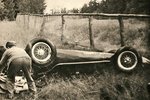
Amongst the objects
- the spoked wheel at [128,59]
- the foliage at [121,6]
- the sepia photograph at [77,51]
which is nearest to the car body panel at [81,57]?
the sepia photograph at [77,51]

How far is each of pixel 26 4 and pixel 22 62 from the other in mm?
699

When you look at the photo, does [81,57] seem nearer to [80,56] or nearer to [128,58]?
[80,56]

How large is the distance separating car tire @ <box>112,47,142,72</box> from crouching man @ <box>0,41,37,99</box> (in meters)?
0.91

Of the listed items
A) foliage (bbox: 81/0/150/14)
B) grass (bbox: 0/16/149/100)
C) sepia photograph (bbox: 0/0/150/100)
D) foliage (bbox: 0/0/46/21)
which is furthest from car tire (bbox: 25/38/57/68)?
foliage (bbox: 81/0/150/14)

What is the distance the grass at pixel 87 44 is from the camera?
468 centimetres

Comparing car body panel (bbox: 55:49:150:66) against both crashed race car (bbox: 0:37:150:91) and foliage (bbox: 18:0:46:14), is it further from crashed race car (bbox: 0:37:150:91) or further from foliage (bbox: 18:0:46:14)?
foliage (bbox: 18:0:46:14)

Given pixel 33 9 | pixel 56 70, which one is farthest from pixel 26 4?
pixel 56 70

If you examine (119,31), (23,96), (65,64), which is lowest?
(23,96)

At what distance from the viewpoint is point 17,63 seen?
4730mm

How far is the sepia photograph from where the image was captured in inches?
184

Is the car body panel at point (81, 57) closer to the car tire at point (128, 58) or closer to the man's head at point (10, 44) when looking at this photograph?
the car tire at point (128, 58)

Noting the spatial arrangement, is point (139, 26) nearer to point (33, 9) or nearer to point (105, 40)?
point (105, 40)

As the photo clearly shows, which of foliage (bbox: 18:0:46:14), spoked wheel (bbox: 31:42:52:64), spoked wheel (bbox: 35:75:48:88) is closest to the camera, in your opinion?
spoked wheel (bbox: 31:42:52:64)

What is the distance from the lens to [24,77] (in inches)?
186
